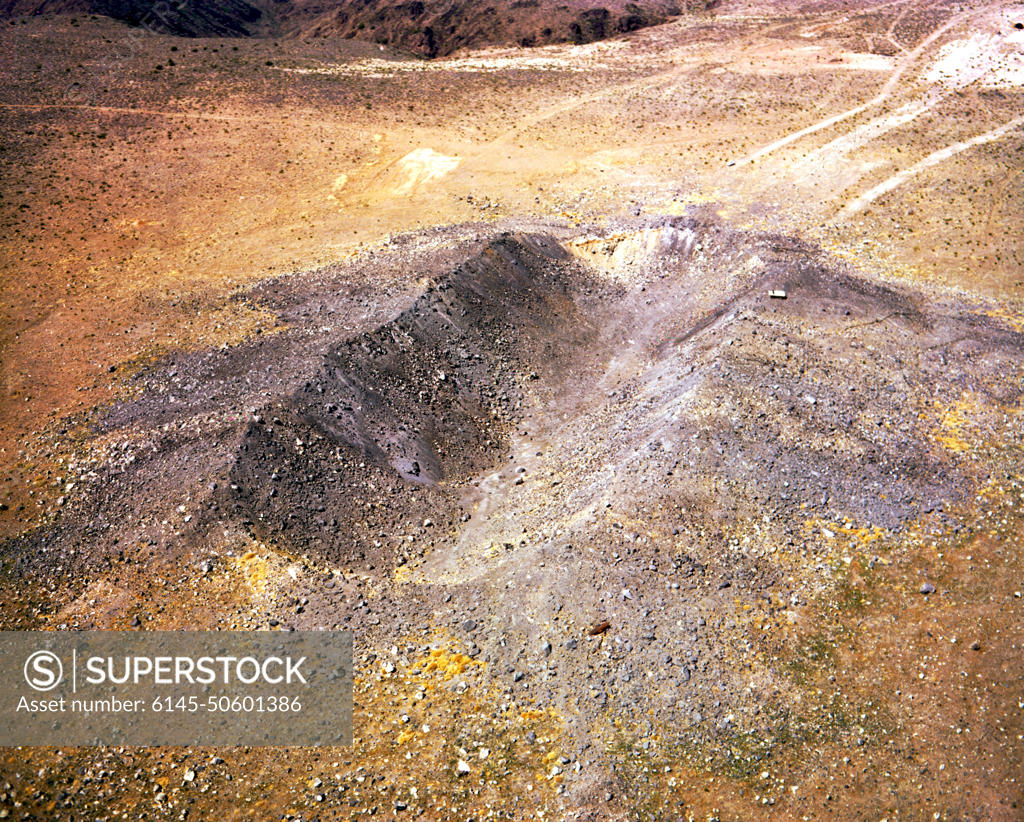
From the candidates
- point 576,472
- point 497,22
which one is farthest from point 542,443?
point 497,22

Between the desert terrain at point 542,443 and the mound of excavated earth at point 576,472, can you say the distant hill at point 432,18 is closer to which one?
the desert terrain at point 542,443

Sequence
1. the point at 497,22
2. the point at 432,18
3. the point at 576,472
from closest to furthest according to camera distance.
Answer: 1. the point at 576,472
2. the point at 497,22
3. the point at 432,18

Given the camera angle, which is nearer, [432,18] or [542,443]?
[542,443]

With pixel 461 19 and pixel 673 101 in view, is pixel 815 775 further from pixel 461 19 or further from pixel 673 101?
pixel 461 19

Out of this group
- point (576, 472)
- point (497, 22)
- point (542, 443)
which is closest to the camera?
point (576, 472)

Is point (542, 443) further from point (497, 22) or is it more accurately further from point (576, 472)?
point (497, 22)

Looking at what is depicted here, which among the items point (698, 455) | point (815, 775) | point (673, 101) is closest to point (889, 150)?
point (673, 101)
